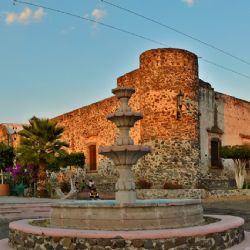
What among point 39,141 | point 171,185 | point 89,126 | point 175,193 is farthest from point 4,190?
point 175,193

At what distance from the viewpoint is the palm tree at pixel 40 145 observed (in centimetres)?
2144

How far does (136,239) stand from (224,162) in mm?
18142

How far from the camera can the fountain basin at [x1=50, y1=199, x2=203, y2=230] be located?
7215mm

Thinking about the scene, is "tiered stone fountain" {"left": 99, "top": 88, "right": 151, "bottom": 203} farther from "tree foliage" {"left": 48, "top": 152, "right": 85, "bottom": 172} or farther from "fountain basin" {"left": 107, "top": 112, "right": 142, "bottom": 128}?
"tree foliage" {"left": 48, "top": 152, "right": 85, "bottom": 172}

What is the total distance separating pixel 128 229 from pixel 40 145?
14.9 meters

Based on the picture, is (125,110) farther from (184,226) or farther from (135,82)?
(135,82)

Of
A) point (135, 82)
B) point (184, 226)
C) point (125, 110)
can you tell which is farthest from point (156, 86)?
point (184, 226)

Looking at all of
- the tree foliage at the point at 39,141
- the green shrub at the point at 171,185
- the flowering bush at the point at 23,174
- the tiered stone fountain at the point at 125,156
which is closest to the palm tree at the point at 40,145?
the tree foliage at the point at 39,141

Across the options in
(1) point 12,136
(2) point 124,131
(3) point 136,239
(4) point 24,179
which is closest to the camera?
(3) point 136,239

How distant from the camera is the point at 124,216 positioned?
722 cm

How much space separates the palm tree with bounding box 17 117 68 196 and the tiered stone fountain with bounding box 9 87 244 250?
12885 millimetres

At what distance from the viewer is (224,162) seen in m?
23.9

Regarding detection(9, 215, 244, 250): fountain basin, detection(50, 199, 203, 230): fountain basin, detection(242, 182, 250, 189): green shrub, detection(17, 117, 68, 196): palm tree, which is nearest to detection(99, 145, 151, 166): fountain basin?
detection(50, 199, 203, 230): fountain basin

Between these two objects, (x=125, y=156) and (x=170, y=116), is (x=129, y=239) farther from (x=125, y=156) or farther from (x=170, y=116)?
(x=170, y=116)
